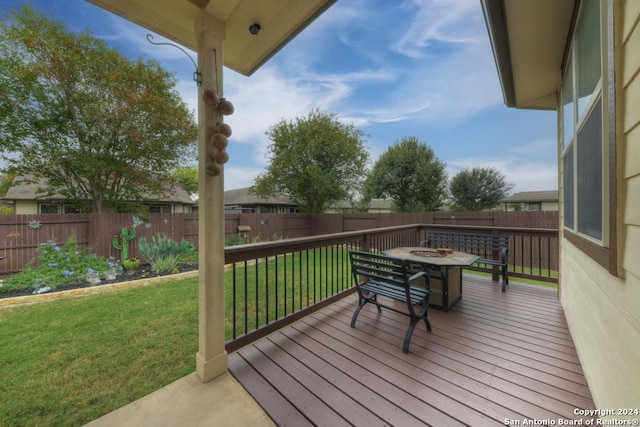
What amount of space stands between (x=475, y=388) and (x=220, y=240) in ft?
6.55

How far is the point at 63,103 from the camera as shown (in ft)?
20.2

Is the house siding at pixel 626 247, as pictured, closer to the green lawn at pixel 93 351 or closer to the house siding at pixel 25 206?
the green lawn at pixel 93 351

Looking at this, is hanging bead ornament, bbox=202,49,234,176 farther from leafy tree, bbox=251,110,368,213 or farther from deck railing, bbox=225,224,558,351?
leafy tree, bbox=251,110,368,213

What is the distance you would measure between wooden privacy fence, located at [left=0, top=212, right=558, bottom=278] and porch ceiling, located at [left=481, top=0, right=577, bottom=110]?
15.8ft

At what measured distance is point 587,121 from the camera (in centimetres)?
157

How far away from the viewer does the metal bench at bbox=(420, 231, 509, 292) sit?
349cm

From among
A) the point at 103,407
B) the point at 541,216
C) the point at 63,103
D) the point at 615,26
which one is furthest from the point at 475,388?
the point at 63,103

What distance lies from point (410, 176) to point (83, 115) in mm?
14138

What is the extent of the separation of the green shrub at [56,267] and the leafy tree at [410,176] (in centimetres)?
1207

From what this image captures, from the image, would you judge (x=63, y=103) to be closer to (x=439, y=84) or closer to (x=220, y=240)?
(x=220, y=240)

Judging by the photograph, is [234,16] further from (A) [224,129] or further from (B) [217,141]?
(B) [217,141]

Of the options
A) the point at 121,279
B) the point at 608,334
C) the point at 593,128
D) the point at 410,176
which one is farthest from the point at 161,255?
the point at 410,176

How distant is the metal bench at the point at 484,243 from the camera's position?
11.4ft

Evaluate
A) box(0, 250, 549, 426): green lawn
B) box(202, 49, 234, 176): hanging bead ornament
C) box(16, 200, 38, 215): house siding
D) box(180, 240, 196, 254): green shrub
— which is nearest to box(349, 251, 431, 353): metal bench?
box(0, 250, 549, 426): green lawn
